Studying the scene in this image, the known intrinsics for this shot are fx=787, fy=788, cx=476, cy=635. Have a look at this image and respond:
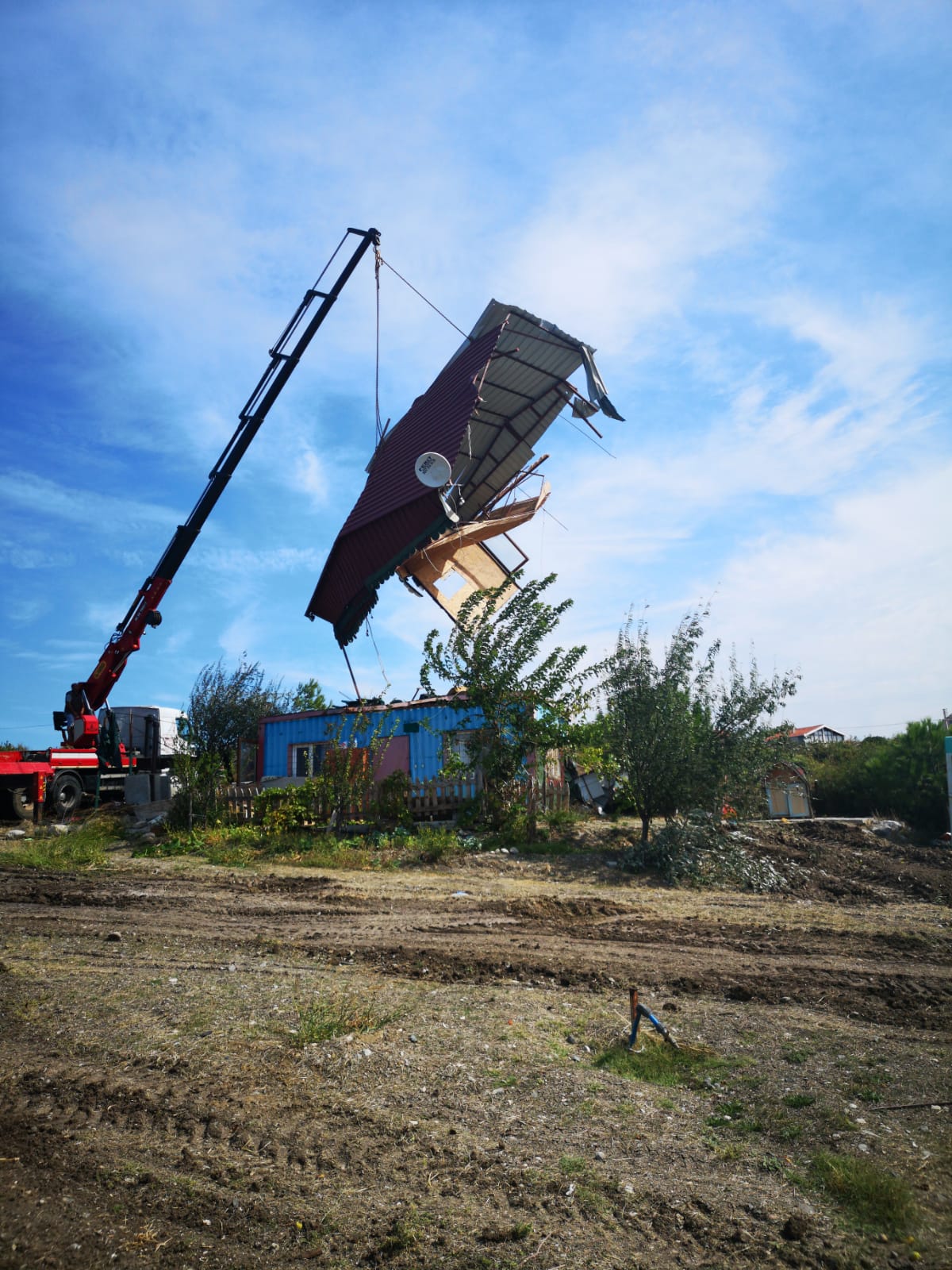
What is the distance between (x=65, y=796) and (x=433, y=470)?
11.7m

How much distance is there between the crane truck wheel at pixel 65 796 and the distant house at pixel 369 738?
14.2ft

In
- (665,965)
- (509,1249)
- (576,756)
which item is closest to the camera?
(509,1249)

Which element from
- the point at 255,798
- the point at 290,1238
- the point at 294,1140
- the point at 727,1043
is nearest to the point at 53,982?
the point at 294,1140

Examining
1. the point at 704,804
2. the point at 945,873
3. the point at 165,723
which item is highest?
the point at 165,723

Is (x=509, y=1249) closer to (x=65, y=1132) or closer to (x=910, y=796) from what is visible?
(x=65, y=1132)

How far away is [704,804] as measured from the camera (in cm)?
1338

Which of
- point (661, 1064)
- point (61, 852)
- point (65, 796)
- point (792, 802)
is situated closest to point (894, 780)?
point (792, 802)

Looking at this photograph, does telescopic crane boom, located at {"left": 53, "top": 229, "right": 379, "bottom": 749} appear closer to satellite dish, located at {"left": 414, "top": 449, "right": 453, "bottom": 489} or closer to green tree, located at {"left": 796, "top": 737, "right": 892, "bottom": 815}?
satellite dish, located at {"left": 414, "top": 449, "right": 453, "bottom": 489}

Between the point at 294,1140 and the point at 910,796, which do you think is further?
the point at 910,796

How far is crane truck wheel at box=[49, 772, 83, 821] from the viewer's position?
18250 millimetres

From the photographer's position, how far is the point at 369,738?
18.5 metres

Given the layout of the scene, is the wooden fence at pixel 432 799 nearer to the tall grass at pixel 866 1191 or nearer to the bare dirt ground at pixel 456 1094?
the bare dirt ground at pixel 456 1094

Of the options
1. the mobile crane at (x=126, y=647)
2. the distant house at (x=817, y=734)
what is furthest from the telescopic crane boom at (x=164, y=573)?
the distant house at (x=817, y=734)

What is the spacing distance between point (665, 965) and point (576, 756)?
802 centimetres
